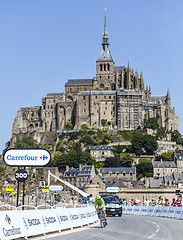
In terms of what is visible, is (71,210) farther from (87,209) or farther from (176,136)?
(176,136)

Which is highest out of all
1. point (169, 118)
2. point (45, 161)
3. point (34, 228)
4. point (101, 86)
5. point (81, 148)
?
point (101, 86)

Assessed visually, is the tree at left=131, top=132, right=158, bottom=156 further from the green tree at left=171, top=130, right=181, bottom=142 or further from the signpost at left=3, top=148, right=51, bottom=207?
the signpost at left=3, top=148, right=51, bottom=207

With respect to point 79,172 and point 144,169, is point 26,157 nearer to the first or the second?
point 79,172

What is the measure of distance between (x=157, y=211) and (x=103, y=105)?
111m

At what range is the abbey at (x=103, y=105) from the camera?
151875 mm

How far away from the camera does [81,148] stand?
140m

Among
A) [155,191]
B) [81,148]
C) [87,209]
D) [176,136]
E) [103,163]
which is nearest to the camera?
[87,209]

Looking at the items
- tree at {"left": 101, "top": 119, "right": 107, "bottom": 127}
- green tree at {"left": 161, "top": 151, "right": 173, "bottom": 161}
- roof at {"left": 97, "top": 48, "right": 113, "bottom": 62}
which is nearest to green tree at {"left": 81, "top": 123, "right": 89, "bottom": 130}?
tree at {"left": 101, "top": 119, "right": 107, "bottom": 127}

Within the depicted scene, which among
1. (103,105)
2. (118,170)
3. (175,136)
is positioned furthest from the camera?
(103,105)

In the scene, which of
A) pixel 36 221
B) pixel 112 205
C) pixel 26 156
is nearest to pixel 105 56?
pixel 112 205

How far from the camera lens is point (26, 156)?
88.1ft

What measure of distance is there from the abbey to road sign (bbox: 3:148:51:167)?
121 meters

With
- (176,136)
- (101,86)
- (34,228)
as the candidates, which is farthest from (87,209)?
(101,86)

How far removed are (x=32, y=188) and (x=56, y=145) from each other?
3195 centimetres
